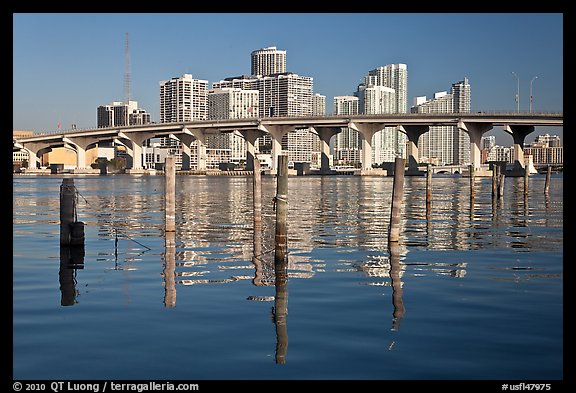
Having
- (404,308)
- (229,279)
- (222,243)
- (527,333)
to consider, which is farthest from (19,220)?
(527,333)

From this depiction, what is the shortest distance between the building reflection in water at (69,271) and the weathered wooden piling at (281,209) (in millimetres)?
5385

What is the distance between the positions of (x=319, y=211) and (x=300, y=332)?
33860 millimetres

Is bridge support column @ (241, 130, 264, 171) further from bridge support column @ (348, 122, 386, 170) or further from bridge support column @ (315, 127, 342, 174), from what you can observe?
bridge support column @ (348, 122, 386, 170)

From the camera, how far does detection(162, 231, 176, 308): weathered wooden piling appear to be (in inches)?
599

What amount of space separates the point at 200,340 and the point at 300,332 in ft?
5.56

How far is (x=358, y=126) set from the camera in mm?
163125

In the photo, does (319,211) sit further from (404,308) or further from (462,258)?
(404,308)

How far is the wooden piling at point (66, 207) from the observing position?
22.2m

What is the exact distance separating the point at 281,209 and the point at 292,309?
19.9 feet

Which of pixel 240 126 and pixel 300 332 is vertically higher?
pixel 240 126

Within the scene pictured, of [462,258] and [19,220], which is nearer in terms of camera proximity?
[462,258]

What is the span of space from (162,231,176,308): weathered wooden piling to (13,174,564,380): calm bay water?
0.09 metres
